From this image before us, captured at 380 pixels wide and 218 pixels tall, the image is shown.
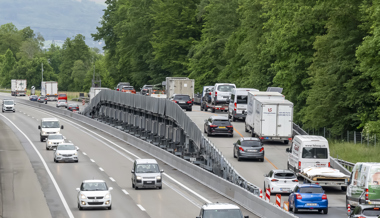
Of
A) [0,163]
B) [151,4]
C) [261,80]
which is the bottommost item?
[0,163]

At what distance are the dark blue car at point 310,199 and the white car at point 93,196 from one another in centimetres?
799

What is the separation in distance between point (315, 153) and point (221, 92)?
28712 mm

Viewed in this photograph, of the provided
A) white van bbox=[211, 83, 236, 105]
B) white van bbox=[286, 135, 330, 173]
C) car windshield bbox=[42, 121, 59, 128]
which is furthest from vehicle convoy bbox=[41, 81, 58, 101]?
white van bbox=[286, 135, 330, 173]

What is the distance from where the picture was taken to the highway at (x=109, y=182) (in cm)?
2728

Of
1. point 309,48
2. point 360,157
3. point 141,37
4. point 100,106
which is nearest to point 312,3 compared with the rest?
point 309,48

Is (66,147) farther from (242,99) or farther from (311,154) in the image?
(311,154)

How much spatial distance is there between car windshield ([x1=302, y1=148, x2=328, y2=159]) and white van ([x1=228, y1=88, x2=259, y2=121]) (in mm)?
19538

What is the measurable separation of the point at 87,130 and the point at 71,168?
90.8 ft

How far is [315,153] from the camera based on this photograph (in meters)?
34.6

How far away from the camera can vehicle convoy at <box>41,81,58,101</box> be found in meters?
120

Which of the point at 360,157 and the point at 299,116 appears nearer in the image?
the point at 360,157

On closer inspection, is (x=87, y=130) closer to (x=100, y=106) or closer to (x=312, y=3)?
(x=100, y=106)

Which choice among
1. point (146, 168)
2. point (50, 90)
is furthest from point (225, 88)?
point (50, 90)

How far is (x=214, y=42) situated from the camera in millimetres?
93125
